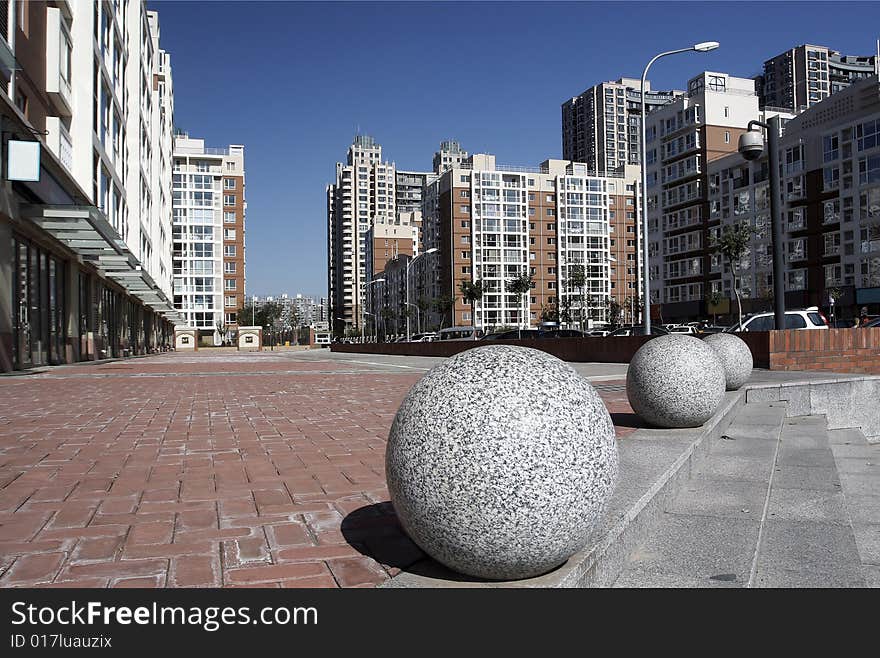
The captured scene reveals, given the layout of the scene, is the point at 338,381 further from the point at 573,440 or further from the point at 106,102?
the point at 106,102

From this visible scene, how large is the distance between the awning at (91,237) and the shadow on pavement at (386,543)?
19.1 metres

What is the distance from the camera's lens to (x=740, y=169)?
249 ft

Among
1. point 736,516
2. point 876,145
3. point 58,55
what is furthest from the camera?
point 876,145

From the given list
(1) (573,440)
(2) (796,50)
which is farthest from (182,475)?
(2) (796,50)

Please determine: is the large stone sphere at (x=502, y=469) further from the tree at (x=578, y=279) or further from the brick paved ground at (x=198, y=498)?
the tree at (x=578, y=279)

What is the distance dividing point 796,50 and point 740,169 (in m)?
113

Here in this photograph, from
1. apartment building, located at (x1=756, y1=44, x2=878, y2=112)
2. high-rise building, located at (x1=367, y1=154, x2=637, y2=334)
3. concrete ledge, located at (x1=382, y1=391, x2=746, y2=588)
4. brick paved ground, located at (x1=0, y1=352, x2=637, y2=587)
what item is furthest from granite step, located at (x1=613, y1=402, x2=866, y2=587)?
apartment building, located at (x1=756, y1=44, x2=878, y2=112)

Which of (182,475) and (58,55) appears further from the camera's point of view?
(58,55)

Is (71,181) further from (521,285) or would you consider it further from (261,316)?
(261,316)

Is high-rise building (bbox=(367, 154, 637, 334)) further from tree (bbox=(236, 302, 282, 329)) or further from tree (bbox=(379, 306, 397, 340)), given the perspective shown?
tree (bbox=(236, 302, 282, 329))

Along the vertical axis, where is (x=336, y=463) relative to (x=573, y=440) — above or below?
below

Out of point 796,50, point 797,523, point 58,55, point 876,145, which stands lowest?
point 797,523

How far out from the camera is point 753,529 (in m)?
3.92

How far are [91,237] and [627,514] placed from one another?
23.2 m
